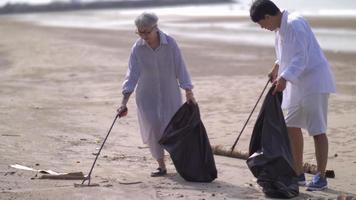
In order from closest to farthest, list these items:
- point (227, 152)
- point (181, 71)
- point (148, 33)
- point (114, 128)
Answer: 1. point (148, 33)
2. point (181, 71)
3. point (227, 152)
4. point (114, 128)

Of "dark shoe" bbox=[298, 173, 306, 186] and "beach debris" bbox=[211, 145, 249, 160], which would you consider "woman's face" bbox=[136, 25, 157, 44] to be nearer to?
"dark shoe" bbox=[298, 173, 306, 186]

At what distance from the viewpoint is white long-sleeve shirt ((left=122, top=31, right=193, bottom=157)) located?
618 cm

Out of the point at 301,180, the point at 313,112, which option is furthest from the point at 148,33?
the point at 301,180

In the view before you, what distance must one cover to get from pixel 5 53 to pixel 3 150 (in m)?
16.7

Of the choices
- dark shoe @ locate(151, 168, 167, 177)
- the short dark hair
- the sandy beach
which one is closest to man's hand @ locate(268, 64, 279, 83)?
the short dark hair

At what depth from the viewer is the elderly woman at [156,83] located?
6.16m

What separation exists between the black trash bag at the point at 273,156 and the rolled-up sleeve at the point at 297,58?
271 mm

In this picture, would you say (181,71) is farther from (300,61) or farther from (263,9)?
(300,61)

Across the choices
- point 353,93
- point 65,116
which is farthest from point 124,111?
point 353,93

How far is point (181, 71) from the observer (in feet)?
20.4

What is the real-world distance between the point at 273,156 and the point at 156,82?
1.30m

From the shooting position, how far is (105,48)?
24.6 m

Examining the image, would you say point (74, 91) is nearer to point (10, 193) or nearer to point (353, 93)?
point (353, 93)

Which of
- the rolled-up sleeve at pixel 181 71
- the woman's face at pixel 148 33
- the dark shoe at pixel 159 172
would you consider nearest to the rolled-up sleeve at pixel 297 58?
the rolled-up sleeve at pixel 181 71
